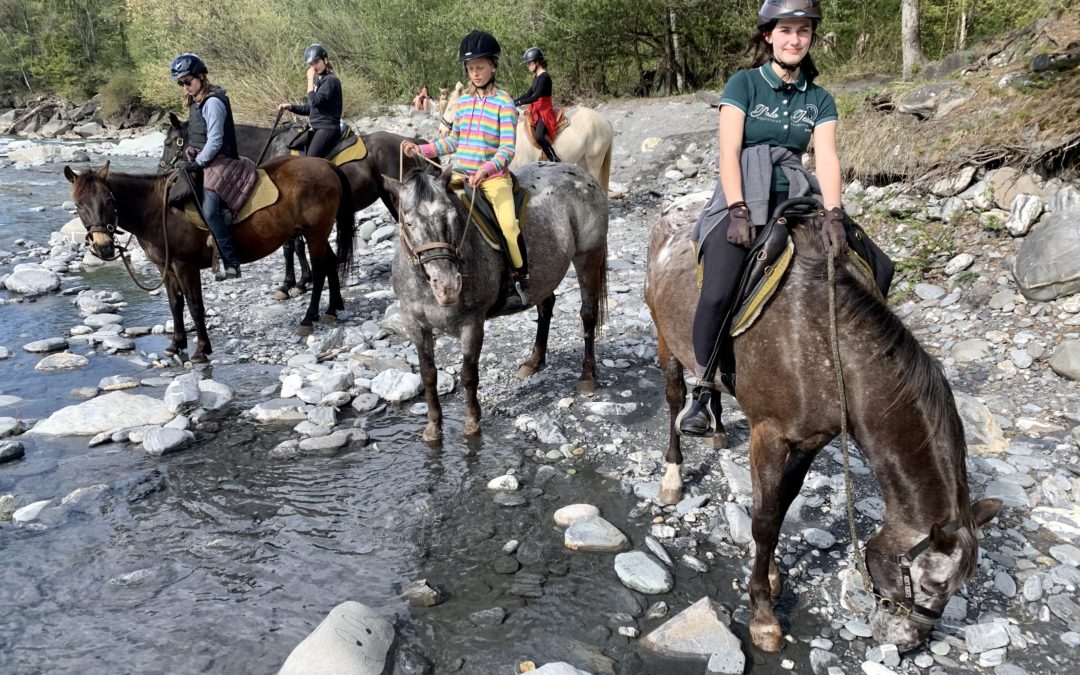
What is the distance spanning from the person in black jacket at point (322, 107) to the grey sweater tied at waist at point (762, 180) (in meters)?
7.57

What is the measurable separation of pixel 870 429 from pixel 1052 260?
435 cm

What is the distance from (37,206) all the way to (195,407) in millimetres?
14920

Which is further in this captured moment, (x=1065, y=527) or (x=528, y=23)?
(x=528, y=23)

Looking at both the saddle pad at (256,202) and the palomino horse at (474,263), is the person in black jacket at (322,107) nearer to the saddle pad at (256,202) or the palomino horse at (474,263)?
the saddle pad at (256,202)

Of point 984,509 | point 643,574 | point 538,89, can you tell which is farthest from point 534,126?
point 984,509

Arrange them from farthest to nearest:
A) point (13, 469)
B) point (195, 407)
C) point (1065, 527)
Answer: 1. point (195, 407)
2. point (13, 469)
3. point (1065, 527)

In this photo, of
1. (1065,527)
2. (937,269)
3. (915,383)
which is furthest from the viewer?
(937,269)

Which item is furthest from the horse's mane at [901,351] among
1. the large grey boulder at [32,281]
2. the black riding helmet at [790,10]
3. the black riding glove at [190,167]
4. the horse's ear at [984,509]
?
the large grey boulder at [32,281]

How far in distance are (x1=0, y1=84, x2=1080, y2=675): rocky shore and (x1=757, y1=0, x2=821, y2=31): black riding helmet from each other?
67.3 inches

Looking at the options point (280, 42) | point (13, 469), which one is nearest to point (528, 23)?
point (280, 42)

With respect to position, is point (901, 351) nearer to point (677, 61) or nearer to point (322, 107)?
point (322, 107)

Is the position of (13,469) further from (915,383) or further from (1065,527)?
(1065,527)

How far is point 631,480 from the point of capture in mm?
4688

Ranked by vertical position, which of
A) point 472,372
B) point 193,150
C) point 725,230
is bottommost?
point 472,372
